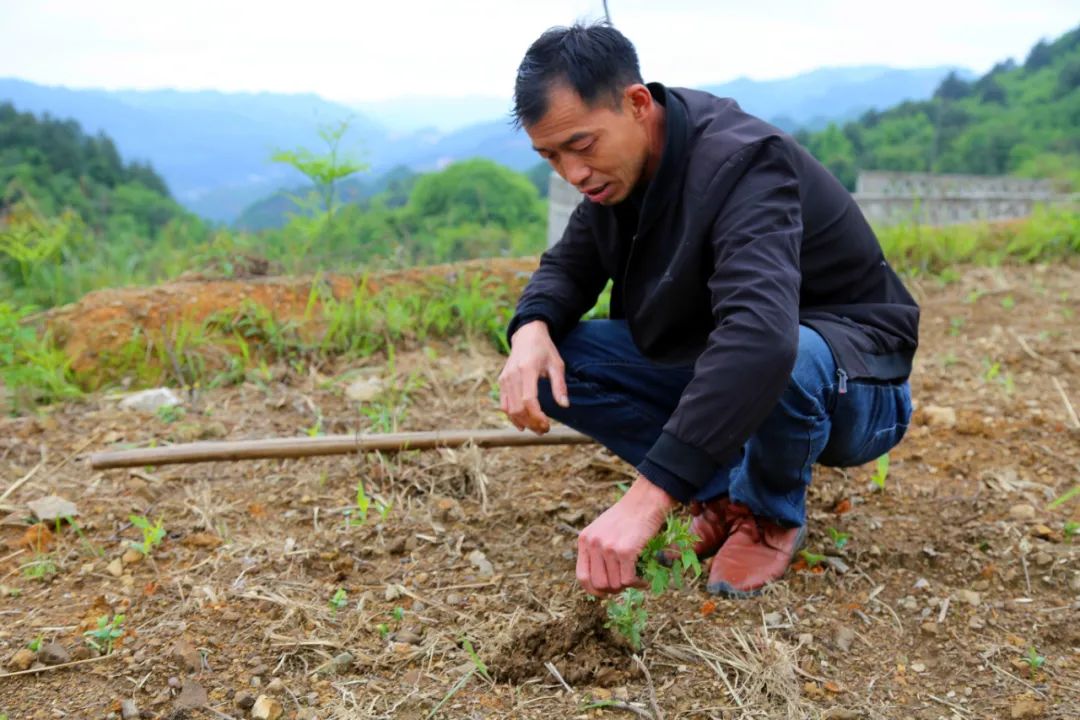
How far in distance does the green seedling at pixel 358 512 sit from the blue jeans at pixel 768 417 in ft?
1.88

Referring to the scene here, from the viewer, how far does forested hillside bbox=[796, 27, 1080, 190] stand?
2531 cm

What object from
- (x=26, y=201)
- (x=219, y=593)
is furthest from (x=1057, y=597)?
(x=26, y=201)

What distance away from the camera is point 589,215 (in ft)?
7.27

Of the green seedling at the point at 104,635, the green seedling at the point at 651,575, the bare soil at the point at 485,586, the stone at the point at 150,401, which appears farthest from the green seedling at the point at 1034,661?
the stone at the point at 150,401

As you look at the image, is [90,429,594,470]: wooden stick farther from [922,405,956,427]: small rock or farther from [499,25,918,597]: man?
[922,405,956,427]: small rock

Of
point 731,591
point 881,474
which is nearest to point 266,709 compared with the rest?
point 731,591

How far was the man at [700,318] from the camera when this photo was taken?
4.85 ft

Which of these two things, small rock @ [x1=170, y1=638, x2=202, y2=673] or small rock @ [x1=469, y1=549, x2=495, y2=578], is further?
small rock @ [x1=469, y1=549, x2=495, y2=578]

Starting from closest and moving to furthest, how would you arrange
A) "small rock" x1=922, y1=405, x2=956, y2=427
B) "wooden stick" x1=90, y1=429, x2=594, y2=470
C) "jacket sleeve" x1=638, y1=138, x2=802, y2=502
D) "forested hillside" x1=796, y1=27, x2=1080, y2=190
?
"jacket sleeve" x1=638, y1=138, x2=802, y2=502
"wooden stick" x1=90, y1=429, x2=594, y2=470
"small rock" x1=922, y1=405, x2=956, y2=427
"forested hillside" x1=796, y1=27, x2=1080, y2=190

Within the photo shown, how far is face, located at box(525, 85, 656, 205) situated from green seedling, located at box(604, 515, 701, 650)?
0.71 meters

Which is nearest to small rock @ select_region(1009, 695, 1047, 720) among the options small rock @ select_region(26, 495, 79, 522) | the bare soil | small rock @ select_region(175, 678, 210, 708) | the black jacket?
the bare soil

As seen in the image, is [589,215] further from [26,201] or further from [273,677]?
[26,201]

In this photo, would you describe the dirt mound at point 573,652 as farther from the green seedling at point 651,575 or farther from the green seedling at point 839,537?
the green seedling at point 839,537

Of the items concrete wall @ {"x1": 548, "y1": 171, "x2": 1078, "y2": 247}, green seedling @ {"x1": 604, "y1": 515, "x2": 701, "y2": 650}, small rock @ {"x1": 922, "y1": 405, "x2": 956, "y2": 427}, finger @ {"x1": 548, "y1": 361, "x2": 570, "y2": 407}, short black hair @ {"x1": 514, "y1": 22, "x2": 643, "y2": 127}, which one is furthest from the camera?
concrete wall @ {"x1": 548, "y1": 171, "x2": 1078, "y2": 247}
